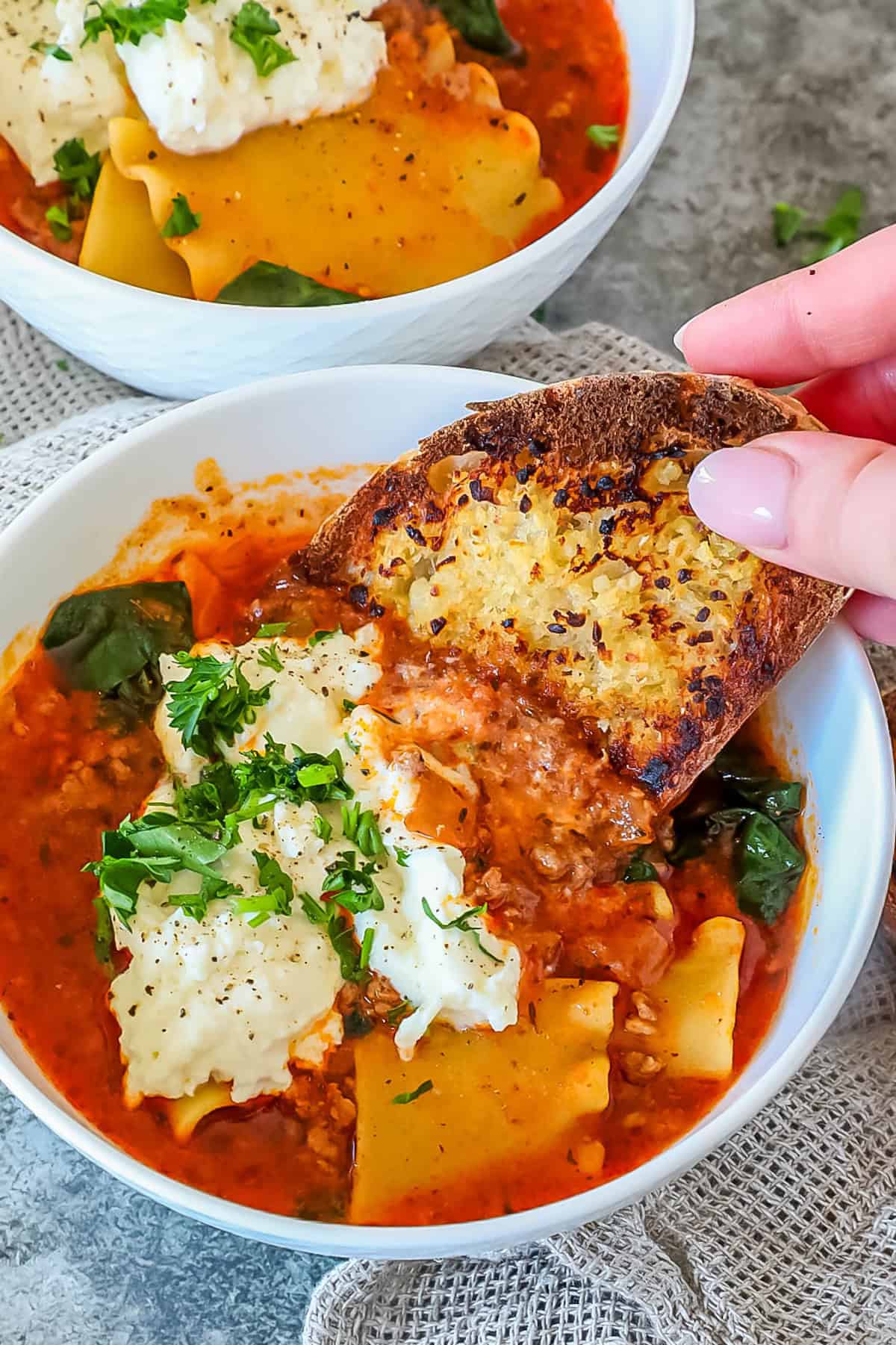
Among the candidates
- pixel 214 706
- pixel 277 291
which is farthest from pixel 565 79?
pixel 214 706

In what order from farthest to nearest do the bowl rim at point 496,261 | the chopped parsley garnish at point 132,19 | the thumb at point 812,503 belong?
the chopped parsley garnish at point 132,19
the bowl rim at point 496,261
the thumb at point 812,503

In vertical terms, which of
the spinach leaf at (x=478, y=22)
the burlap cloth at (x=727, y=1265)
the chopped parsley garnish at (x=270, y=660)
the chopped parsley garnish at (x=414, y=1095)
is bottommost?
the burlap cloth at (x=727, y=1265)

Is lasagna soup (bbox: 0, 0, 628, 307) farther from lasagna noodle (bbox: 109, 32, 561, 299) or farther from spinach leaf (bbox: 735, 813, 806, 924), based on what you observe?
spinach leaf (bbox: 735, 813, 806, 924)

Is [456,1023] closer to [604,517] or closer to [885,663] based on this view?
[604,517]

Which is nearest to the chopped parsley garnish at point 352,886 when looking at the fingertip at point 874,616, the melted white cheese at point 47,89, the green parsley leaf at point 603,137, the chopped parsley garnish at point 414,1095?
the chopped parsley garnish at point 414,1095

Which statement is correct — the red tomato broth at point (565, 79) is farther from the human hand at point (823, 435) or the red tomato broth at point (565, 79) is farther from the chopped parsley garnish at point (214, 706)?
the chopped parsley garnish at point (214, 706)

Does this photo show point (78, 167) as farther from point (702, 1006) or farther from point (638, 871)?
point (702, 1006)
